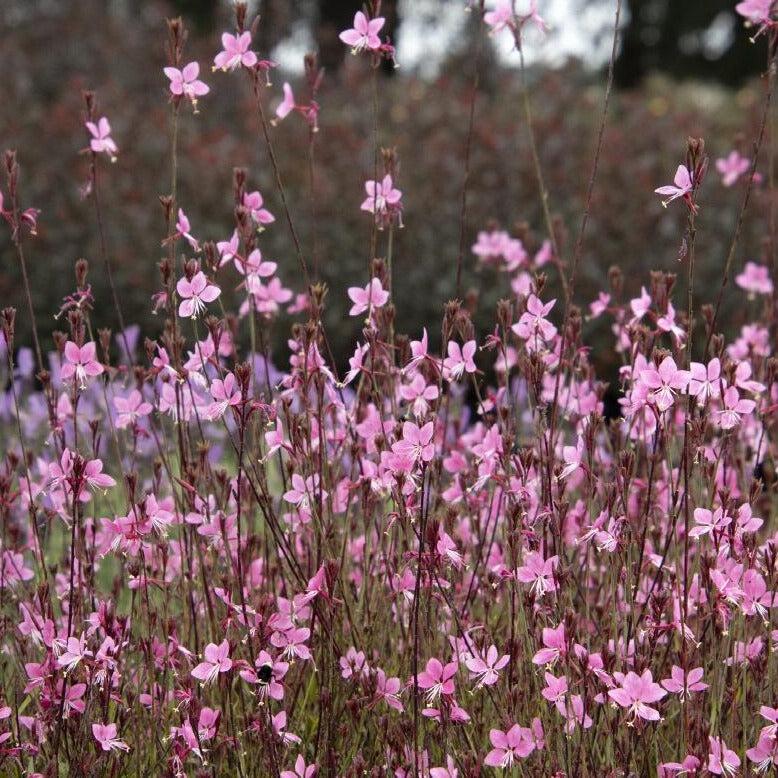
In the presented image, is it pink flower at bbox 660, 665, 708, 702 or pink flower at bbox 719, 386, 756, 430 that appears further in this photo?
pink flower at bbox 719, 386, 756, 430

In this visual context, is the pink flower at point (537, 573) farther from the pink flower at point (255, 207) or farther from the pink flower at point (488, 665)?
the pink flower at point (255, 207)

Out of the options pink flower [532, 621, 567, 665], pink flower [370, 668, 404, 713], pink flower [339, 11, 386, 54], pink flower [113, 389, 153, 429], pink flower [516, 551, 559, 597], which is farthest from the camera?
pink flower [113, 389, 153, 429]

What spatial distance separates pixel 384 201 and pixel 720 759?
1272 millimetres

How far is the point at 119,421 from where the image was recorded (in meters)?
2.63

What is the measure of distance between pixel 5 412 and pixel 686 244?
380 cm

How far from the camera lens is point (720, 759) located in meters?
2.05

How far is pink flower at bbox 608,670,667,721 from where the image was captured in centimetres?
204

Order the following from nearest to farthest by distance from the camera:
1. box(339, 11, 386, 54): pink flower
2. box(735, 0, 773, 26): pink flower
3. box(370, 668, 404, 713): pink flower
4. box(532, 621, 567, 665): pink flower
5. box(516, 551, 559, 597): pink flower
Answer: box(532, 621, 567, 665): pink flower, box(516, 551, 559, 597): pink flower, box(370, 668, 404, 713): pink flower, box(339, 11, 386, 54): pink flower, box(735, 0, 773, 26): pink flower

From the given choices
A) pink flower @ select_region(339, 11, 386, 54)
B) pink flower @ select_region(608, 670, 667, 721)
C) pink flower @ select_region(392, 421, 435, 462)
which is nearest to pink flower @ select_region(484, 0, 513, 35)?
pink flower @ select_region(339, 11, 386, 54)

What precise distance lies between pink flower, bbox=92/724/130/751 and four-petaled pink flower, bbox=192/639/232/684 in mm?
205

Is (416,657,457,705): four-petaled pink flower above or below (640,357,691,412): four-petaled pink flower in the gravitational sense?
below

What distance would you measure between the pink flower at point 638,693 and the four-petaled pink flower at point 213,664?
67 centimetres

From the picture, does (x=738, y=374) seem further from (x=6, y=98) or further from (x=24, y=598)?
(x=6, y=98)

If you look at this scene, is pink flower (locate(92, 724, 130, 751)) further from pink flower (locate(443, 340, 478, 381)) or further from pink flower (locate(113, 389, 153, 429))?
pink flower (locate(443, 340, 478, 381))
